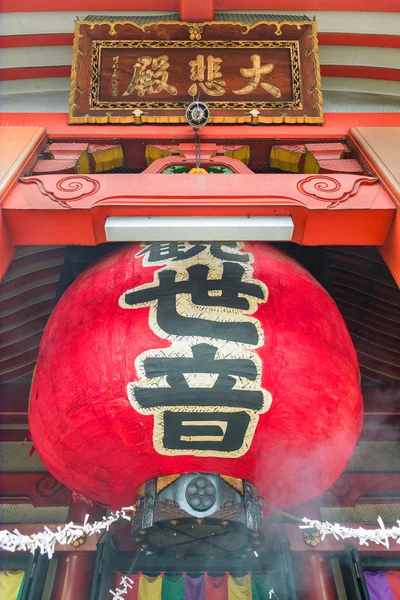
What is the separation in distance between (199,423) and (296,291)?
3.19ft

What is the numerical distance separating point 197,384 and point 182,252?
0.93 meters

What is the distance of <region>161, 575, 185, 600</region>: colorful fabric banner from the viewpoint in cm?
380

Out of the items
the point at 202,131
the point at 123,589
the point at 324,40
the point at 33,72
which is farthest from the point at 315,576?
the point at 33,72

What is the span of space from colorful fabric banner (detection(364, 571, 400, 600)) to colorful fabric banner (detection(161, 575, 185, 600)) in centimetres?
155

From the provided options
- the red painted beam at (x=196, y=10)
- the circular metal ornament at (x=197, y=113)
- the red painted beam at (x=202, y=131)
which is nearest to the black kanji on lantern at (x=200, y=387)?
the circular metal ornament at (x=197, y=113)

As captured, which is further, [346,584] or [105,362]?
[346,584]

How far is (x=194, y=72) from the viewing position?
398 centimetres

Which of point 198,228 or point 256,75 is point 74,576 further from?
point 256,75

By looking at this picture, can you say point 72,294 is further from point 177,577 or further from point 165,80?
point 177,577

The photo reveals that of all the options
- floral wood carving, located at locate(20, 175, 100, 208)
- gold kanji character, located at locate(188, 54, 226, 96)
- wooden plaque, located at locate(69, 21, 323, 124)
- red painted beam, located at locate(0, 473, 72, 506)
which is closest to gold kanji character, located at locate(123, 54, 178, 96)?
wooden plaque, located at locate(69, 21, 323, 124)

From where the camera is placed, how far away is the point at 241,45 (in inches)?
158

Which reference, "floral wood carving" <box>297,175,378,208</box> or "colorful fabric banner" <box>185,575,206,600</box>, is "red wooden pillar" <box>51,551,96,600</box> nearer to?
"colorful fabric banner" <box>185,575,206,600</box>

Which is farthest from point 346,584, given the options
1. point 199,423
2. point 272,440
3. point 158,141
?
point 158,141

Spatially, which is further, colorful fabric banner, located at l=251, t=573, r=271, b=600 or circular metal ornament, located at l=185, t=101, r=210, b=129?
colorful fabric banner, located at l=251, t=573, r=271, b=600
